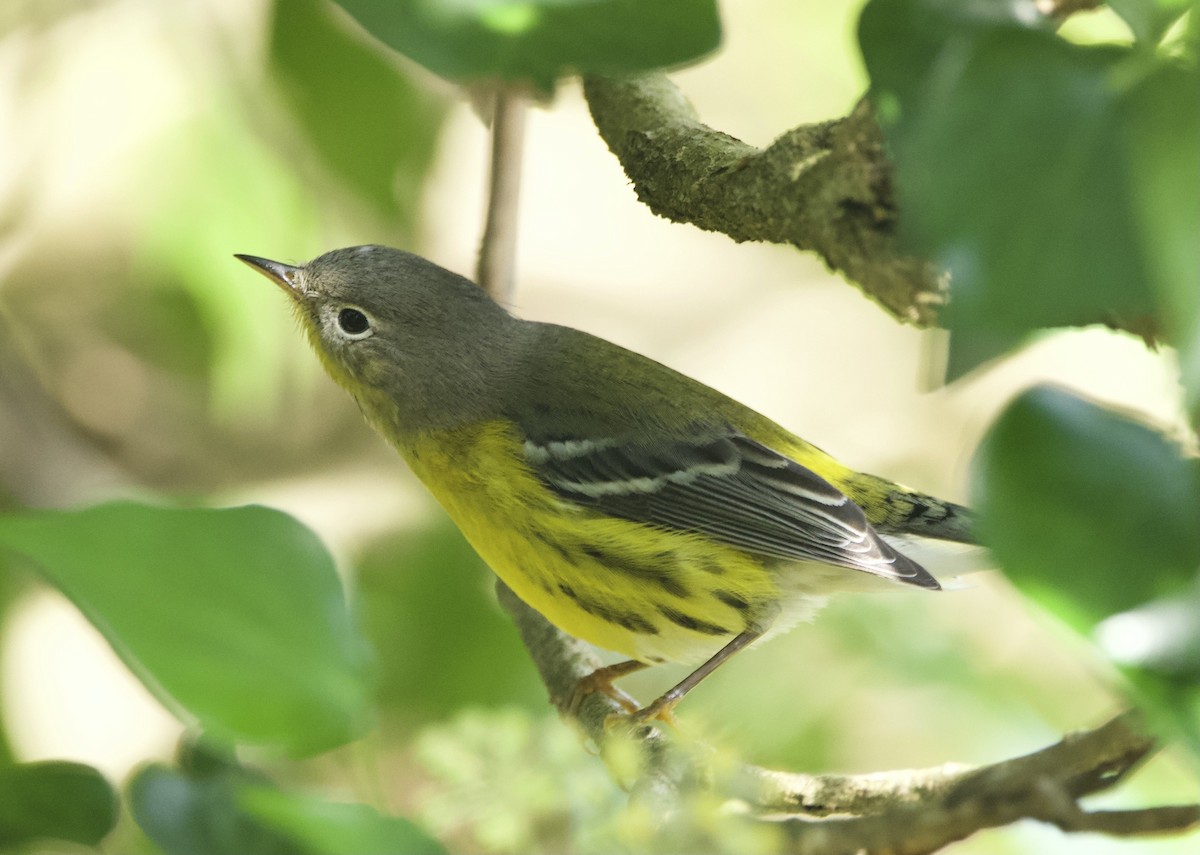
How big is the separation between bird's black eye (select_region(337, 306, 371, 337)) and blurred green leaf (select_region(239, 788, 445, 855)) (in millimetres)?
1325

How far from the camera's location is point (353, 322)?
2129 millimetres

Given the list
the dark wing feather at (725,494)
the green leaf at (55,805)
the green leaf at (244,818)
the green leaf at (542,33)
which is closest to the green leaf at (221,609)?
A: the green leaf at (244,818)

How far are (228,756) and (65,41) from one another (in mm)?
2361

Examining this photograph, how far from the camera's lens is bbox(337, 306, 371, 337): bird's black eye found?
2.12 metres

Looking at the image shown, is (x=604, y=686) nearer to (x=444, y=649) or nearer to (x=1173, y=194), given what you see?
(x=444, y=649)

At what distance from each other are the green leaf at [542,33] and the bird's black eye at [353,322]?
3.69ft

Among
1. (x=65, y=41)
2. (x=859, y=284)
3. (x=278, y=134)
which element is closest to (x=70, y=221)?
(x=65, y=41)

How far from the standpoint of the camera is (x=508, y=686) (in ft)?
7.06

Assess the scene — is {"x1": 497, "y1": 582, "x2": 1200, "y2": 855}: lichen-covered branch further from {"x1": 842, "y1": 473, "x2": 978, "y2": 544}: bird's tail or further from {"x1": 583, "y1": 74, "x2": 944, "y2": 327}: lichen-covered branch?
{"x1": 842, "y1": 473, "x2": 978, "y2": 544}: bird's tail

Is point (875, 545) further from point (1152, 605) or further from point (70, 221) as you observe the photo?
point (70, 221)

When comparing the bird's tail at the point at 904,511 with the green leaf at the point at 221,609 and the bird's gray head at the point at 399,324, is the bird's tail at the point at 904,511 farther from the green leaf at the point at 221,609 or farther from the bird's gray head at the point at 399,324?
the green leaf at the point at 221,609

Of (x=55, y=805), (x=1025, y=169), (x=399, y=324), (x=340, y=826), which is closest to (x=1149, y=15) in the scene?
(x=1025, y=169)

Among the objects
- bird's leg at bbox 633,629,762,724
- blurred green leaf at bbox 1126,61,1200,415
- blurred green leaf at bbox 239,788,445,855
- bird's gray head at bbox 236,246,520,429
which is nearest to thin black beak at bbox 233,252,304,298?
bird's gray head at bbox 236,246,520,429

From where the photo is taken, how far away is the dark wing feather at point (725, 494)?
1.87 meters
